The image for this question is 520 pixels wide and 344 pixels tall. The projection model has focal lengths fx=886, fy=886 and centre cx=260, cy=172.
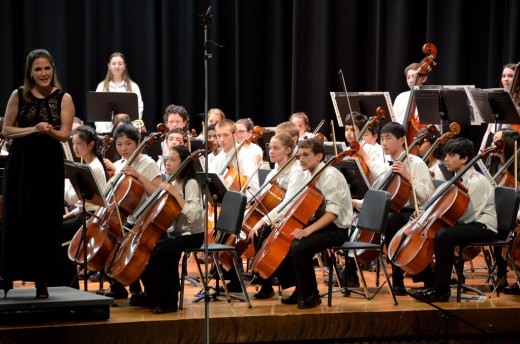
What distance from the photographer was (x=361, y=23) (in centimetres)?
967

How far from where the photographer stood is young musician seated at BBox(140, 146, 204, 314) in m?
5.39

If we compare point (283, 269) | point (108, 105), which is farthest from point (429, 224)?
point (108, 105)

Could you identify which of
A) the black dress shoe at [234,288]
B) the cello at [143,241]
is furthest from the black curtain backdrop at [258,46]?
the cello at [143,241]

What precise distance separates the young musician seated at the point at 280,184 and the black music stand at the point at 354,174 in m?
0.31

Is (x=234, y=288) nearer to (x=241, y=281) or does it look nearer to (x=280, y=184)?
(x=241, y=281)

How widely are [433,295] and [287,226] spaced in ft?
3.45

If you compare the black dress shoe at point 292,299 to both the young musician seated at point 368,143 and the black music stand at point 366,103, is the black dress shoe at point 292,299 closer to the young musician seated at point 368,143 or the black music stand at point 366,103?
the young musician seated at point 368,143

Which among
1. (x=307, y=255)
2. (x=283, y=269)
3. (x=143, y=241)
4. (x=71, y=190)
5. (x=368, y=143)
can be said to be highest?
(x=368, y=143)

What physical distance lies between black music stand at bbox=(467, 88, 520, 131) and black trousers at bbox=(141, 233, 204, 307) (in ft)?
7.96

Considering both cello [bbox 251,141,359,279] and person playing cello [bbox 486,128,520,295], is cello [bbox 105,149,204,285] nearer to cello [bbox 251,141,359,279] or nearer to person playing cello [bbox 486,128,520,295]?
cello [bbox 251,141,359,279]

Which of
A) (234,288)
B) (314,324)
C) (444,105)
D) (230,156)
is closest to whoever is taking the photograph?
(314,324)

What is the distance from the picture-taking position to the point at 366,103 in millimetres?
7195

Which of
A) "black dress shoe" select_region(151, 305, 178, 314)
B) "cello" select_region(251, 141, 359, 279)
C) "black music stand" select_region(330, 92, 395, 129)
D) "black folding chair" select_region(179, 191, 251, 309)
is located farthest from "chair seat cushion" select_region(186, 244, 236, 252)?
"black music stand" select_region(330, 92, 395, 129)

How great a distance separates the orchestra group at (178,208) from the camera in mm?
4754
